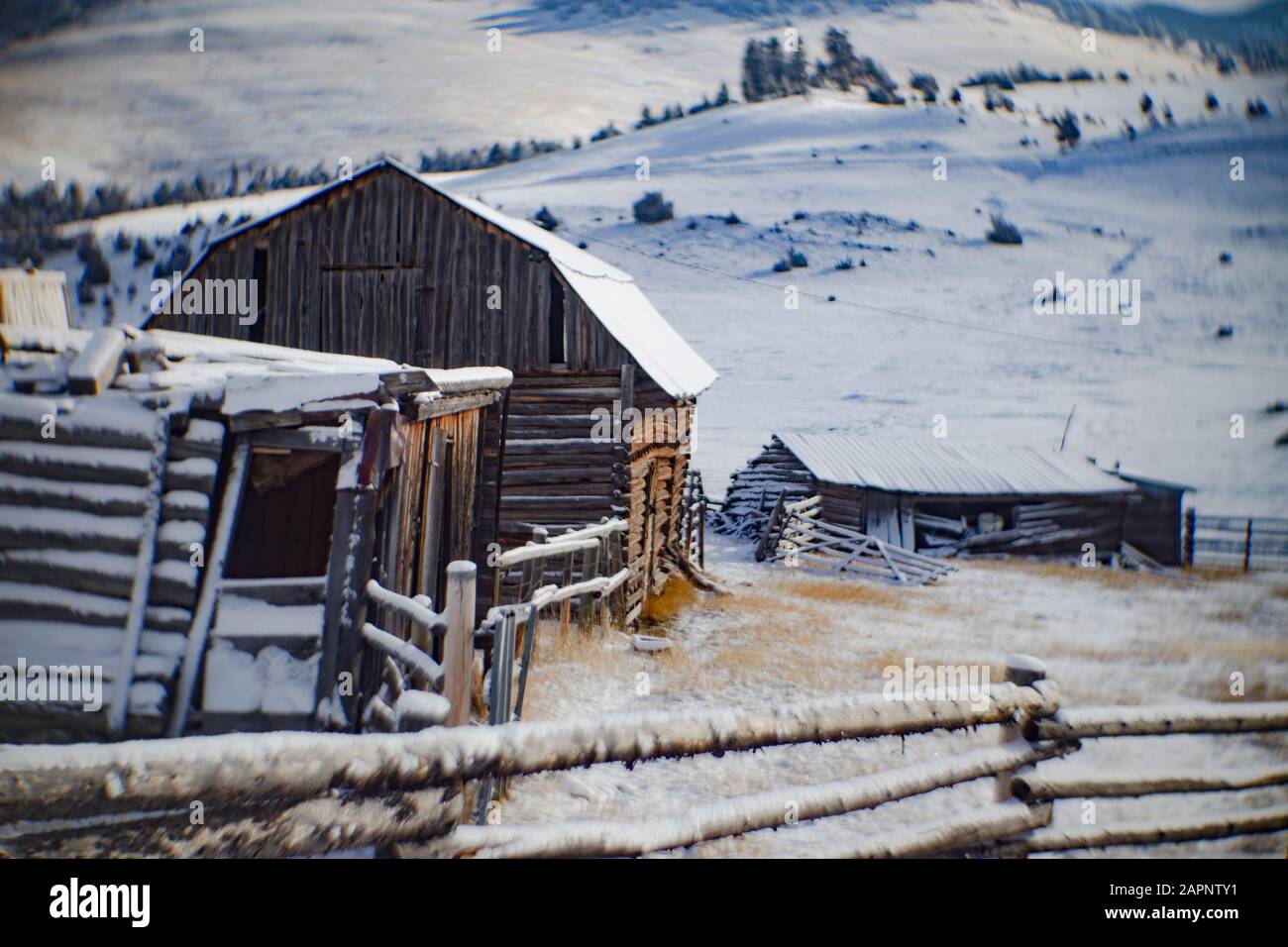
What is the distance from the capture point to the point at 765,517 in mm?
24734

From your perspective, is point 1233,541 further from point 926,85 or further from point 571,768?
point 926,85

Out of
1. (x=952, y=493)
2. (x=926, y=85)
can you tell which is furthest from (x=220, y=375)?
(x=926, y=85)

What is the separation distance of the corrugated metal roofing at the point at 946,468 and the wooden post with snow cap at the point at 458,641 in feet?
62.3

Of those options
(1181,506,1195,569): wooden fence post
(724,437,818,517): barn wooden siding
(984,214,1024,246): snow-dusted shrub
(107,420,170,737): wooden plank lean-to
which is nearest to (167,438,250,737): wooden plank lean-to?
(107,420,170,737): wooden plank lean-to

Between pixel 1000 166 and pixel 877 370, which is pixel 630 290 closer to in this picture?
pixel 877 370

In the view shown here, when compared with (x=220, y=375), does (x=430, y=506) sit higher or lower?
lower

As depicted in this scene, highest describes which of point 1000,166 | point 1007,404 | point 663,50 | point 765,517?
point 1000,166

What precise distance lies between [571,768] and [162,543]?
2807mm

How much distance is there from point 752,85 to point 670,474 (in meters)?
49.6

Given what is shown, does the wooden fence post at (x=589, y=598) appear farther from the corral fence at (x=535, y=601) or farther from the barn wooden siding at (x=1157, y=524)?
the barn wooden siding at (x=1157, y=524)

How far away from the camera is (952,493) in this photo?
2205 cm

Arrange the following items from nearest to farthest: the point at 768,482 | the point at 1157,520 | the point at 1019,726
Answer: the point at 1019,726
the point at 1157,520
the point at 768,482

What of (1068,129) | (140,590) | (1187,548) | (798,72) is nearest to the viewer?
(140,590)
